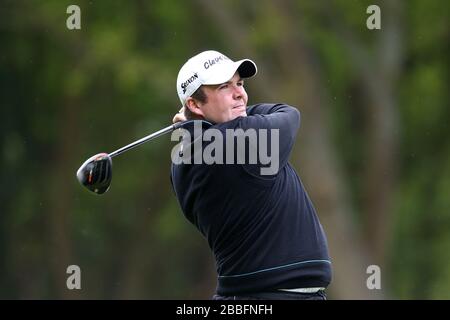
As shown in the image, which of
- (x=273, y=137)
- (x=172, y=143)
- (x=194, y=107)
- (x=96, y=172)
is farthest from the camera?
(x=172, y=143)

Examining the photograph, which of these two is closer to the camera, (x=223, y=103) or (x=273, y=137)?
(x=273, y=137)

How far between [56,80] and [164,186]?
3233 millimetres

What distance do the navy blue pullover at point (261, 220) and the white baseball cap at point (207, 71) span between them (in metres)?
0.31

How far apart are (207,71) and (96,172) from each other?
2.94 ft

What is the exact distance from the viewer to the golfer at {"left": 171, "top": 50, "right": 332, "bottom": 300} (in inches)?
251

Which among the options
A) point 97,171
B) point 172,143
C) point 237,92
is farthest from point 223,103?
point 172,143

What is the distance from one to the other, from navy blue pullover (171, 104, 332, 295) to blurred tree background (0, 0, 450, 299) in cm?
Result: 979

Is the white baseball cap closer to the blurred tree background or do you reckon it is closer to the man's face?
the man's face

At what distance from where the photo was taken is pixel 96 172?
656cm

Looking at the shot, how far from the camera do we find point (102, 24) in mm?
18797

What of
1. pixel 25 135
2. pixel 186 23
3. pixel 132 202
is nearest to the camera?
pixel 186 23

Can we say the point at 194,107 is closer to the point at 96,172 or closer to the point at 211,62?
the point at 211,62

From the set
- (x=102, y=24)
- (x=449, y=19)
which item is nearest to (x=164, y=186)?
(x=102, y=24)

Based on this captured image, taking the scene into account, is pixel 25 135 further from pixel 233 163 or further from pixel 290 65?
pixel 233 163
